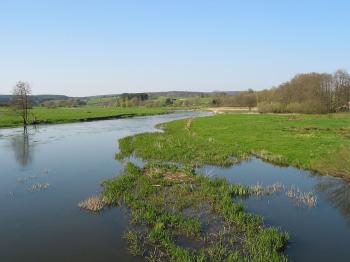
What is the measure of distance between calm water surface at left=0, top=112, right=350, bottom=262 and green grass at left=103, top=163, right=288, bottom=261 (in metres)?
0.70

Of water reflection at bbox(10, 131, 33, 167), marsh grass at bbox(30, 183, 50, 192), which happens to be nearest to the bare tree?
water reflection at bbox(10, 131, 33, 167)

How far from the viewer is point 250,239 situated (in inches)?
472

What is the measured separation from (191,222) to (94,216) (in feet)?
13.9

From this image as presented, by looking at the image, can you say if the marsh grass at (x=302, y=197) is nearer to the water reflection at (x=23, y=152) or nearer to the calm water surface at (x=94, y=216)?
the calm water surface at (x=94, y=216)

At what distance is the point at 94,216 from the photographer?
1465 centimetres

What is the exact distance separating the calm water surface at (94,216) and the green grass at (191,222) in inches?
27.7

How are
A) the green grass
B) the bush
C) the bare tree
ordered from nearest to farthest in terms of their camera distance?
the green grass
the bare tree
the bush

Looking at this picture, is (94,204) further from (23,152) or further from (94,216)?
(23,152)

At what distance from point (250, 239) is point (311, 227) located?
10.1ft

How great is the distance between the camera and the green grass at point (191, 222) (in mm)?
11062

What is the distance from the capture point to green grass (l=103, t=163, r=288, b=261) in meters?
11.1

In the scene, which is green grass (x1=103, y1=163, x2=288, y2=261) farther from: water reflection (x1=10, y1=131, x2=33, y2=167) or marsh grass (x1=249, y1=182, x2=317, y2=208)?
water reflection (x1=10, y1=131, x2=33, y2=167)

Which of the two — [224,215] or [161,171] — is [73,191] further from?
[224,215]

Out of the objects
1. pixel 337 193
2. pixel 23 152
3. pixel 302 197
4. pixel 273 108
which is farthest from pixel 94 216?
pixel 273 108
